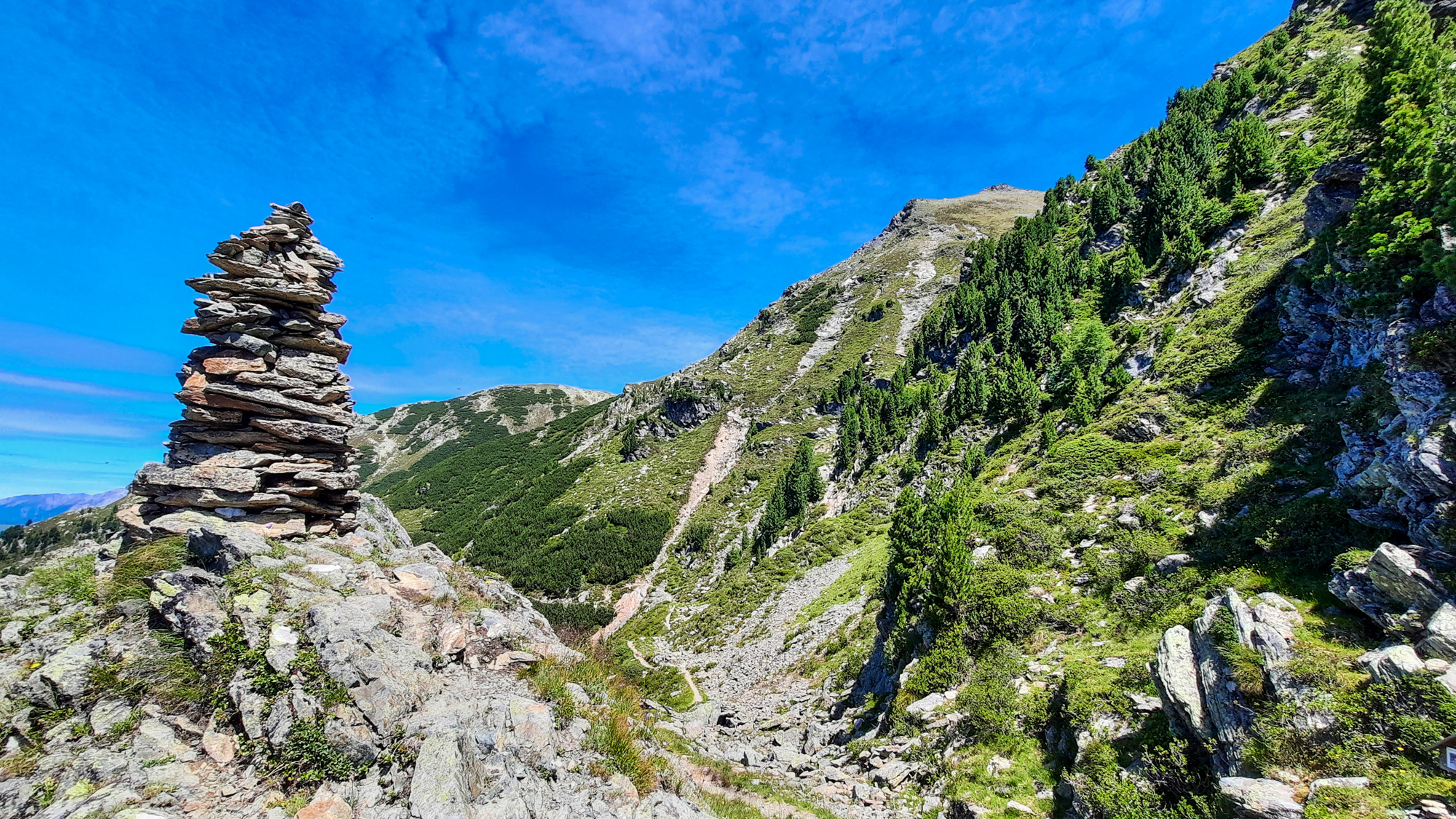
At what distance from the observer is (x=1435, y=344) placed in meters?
9.36

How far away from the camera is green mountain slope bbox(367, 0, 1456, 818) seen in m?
8.41

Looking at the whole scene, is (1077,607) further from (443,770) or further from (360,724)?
(360,724)

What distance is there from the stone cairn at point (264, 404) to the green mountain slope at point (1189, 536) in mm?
16576

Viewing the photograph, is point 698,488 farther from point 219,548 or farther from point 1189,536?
point 219,548

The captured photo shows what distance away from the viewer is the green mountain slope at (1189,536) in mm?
8414

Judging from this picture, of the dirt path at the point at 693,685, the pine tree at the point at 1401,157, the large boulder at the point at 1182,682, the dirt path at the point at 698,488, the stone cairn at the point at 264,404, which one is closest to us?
the large boulder at the point at 1182,682

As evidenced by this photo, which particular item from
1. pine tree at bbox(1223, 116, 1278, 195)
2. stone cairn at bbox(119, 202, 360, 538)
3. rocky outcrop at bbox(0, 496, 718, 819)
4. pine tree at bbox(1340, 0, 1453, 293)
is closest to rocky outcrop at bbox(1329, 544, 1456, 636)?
pine tree at bbox(1340, 0, 1453, 293)

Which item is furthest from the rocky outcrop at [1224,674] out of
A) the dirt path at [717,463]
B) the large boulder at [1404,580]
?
the dirt path at [717,463]

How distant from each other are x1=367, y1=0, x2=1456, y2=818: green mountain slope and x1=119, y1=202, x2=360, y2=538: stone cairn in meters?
16.6

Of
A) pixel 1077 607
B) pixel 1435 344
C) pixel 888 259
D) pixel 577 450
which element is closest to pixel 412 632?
pixel 1077 607

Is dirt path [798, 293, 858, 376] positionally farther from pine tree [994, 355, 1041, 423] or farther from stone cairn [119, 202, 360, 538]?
stone cairn [119, 202, 360, 538]

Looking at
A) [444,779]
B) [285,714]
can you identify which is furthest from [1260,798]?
[285,714]

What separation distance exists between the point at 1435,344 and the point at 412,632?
21.9 m

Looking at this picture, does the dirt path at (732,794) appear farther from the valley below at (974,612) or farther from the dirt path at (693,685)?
the dirt path at (693,685)
